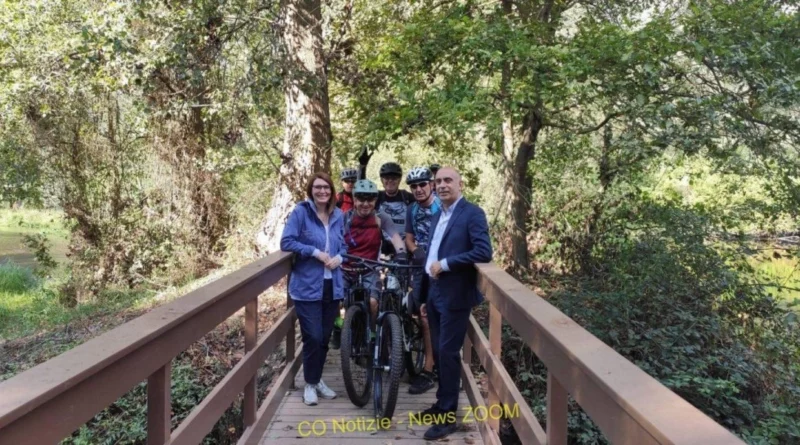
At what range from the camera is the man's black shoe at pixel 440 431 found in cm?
351

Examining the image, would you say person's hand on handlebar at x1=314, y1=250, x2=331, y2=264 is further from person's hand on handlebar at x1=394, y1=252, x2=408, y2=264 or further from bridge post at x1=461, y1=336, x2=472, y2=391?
bridge post at x1=461, y1=336, x2=472, y2=391

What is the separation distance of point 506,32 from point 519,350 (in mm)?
3666

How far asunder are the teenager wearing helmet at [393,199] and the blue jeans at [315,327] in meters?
0.93

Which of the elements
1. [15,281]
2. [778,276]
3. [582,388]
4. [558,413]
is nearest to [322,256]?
[558,413]

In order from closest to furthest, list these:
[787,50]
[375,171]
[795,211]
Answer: [787,50] < [795,211] < [375,171]

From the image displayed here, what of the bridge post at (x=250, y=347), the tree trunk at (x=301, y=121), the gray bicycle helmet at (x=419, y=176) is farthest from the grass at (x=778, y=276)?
the tree trunk at (x=301, y=121)

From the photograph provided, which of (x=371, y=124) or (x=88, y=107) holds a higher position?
(x=88, y=107)

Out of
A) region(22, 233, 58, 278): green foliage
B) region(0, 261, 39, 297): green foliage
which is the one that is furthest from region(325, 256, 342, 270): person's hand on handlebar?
region(0, 261, 39, 297): green foliage

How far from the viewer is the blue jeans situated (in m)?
3.96

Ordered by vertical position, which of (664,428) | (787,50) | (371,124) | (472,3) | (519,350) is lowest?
(519,350)

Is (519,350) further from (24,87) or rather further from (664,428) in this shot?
(24,87)

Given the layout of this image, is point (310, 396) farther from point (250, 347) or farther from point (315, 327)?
point (250, 347)

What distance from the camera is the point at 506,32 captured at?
21.6ft

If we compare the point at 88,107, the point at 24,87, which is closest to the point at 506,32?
the point at 24,87
